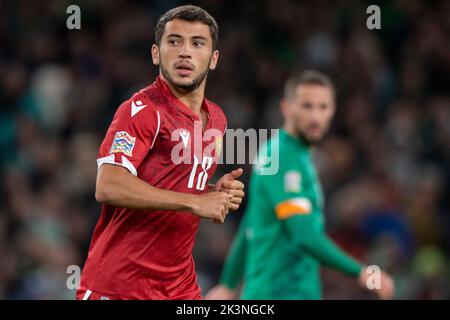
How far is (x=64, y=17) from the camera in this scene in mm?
11281

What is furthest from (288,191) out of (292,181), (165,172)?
(165,172)

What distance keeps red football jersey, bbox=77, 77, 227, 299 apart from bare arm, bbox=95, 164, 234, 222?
134 millimetres

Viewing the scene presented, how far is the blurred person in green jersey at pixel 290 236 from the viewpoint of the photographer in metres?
5.88

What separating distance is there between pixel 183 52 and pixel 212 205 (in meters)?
0.74

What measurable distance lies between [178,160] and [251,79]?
260 inches

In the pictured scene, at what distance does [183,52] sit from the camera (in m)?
4.25

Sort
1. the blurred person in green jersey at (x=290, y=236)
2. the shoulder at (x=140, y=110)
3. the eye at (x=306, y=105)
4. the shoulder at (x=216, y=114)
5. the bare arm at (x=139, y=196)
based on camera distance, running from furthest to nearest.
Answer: the eye at (x=306, y=105) → the blurred person in green jersey at (x=290, y=236) → the shoulder at (x=216, y=114) → the shoulder at (x=140, y=110) → the bare arm at (x=139, y=196)

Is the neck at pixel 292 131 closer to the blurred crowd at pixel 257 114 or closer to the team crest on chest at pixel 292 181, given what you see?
the team crest on chest at pixel 292 181

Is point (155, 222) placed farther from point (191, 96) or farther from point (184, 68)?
point (184, 68)

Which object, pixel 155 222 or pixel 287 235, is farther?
pixel 287 235

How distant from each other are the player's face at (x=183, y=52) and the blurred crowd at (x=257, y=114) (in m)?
4.17

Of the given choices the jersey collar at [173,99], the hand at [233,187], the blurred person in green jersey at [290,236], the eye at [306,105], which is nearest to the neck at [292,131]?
the blurred person in green jersey at [290,236]
